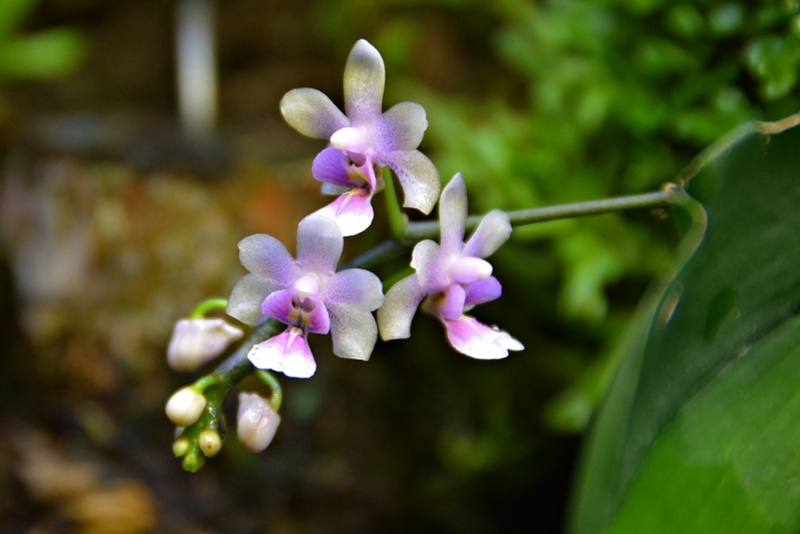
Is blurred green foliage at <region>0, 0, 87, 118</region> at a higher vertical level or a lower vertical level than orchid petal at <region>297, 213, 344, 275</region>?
lower

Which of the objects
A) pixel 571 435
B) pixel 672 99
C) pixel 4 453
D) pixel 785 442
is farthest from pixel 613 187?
pixel 4 453

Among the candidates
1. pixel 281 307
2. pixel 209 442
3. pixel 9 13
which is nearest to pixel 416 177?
pixel 281 307

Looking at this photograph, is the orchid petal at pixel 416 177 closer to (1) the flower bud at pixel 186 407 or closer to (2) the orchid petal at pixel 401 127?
(2) the orchid petal at pixel 401 127

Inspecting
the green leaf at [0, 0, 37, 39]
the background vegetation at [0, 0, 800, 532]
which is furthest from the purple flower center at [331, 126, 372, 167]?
the green leaf at [0, 0, 37, 39]

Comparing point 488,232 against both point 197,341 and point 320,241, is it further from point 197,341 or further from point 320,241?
point 197,341

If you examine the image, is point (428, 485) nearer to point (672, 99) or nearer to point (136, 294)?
point (136, 294)

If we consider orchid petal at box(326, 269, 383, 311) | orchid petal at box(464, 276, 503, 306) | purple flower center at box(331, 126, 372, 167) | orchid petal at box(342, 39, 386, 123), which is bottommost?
orchid petal at box(464, 276, 503, 306)

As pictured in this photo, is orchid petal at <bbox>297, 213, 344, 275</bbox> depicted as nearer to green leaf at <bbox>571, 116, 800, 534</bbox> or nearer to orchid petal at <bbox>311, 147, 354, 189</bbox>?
orchid petal at <bbox>311, 147, 354, 189</bbox>

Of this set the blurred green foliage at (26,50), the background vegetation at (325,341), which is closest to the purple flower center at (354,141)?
the background vegetation at (325,341)
